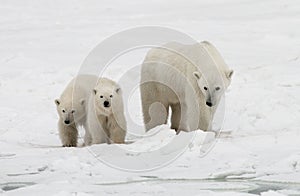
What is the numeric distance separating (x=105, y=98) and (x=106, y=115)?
0.76 feet

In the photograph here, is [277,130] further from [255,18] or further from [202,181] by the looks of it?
[255,18]

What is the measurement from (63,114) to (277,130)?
2.52 metres

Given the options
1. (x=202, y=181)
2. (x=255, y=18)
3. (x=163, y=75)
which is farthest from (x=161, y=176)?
(x=255, y=18)

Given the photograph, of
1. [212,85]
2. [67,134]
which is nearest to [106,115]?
[67,134]

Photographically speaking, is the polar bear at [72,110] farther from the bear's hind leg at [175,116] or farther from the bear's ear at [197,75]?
the bear's ear at [197,75]

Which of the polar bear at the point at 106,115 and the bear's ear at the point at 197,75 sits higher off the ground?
the bear's ear at the point at 197,75

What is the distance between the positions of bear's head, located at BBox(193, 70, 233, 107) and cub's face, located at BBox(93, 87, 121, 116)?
37.5 inches

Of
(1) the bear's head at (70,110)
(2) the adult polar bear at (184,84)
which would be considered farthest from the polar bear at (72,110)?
(2) the adult polar bear at (184,84)

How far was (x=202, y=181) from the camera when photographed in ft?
19.0

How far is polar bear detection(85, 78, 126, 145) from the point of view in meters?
7.79

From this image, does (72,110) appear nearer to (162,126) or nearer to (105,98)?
(105,98)

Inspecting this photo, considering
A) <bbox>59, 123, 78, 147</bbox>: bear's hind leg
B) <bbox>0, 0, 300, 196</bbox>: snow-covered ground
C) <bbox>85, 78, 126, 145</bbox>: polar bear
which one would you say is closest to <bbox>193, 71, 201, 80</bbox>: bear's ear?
<bbox>0, 0, 300, 196</bbox>: snow-covered ground

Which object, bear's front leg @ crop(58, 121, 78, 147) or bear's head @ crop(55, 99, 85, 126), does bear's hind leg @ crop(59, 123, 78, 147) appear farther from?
bear's head @ crop(55, 99, 85, 126)

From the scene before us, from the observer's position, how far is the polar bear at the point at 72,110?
8.30 metres
